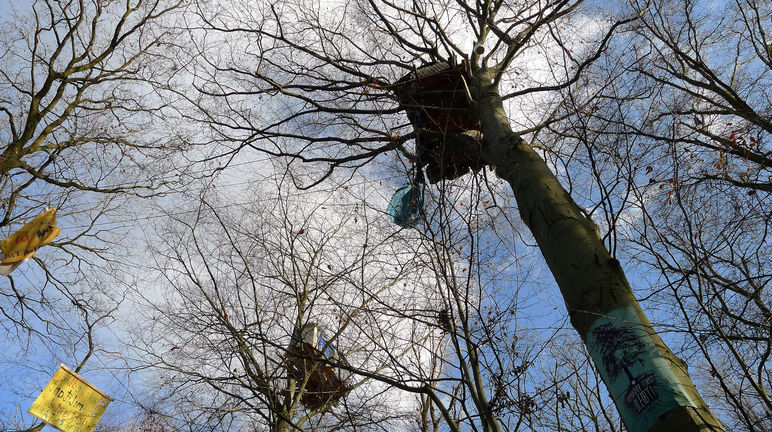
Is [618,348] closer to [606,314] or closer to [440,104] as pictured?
[606,314]

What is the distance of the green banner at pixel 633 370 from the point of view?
1.71 m

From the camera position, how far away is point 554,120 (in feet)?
11.8

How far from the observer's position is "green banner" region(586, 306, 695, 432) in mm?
1712

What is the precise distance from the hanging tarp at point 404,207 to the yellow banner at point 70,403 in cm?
357

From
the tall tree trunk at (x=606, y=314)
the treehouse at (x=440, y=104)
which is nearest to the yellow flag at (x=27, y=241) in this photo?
the treehouse at (x=440, y=104)

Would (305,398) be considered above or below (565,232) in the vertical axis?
above

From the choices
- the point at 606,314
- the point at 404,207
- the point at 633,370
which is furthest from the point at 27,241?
the point at 633,370

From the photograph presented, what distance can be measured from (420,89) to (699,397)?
10.4 ft

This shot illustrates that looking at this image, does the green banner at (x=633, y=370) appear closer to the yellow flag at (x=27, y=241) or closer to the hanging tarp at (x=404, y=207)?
the hanging tarp at (x=404, y=207)

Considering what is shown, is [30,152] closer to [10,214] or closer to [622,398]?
[10,214]

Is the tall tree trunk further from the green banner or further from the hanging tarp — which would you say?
the hanging tarp

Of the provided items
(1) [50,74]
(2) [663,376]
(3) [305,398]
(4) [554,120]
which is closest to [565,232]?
(2) [663,376]

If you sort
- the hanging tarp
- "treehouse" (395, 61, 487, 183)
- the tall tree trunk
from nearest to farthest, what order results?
1. the tall tree trunk
2. the hanging tarp
3. "treehouse" (395, 61, 487, 183)

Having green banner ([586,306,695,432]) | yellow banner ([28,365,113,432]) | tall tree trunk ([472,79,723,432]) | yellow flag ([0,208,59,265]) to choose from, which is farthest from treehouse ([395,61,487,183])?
yellow banner ([28,365,113,432])
